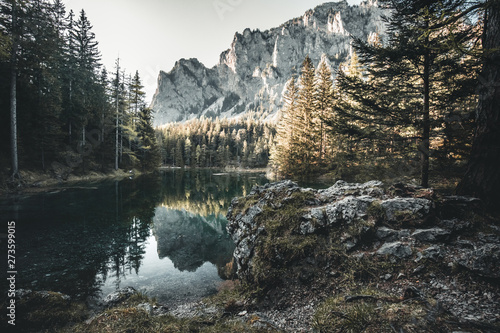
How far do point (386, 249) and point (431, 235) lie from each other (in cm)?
111

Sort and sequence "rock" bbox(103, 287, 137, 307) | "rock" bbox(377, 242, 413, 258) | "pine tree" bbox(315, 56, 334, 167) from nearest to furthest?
"rock" bbox(377, 242, 413, 258) → "rock" bbox(103, 287, 137, 307) → "pine tree" bbox(315, 56, 334, 167)

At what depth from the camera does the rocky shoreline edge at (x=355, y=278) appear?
11.2ft

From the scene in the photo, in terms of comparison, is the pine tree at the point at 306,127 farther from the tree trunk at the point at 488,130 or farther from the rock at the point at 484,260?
the rock at the point at 484,260

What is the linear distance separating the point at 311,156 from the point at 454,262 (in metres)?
18.5

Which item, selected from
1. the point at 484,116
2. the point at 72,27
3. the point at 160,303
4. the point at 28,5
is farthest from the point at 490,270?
the point at 72,27

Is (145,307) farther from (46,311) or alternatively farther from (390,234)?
(390,234)

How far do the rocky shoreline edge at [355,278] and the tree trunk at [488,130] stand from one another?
0.58 m

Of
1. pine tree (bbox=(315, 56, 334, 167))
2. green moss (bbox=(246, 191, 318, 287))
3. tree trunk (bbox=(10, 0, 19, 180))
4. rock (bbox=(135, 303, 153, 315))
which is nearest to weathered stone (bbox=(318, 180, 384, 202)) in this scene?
green moss (bbox=(246, 191, 318, 287))

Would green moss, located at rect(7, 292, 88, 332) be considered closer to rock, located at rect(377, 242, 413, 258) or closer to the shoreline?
rock, located at rect(377, 242, 413, 258)

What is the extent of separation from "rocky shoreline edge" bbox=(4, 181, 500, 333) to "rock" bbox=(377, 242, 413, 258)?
0.8 inches

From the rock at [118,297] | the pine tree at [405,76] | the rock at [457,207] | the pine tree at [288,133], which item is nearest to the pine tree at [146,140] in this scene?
the pine tree at [288,133]

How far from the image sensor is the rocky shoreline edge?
3.43 metres

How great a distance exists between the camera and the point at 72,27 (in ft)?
110

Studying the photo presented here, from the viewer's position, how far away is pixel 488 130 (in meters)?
5.36
